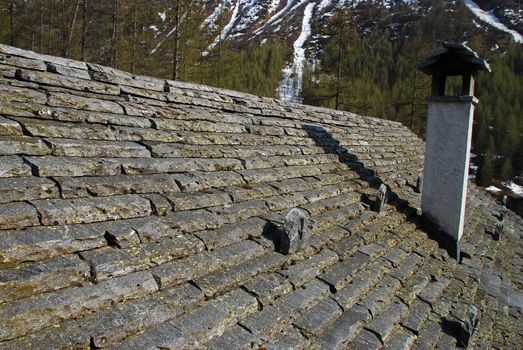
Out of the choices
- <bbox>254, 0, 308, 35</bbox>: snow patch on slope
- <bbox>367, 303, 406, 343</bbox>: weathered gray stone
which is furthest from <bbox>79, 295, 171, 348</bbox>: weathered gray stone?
<bbox>254, 0, 308, 35</bbox>: snow patch on slope

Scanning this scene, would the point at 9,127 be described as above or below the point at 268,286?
above

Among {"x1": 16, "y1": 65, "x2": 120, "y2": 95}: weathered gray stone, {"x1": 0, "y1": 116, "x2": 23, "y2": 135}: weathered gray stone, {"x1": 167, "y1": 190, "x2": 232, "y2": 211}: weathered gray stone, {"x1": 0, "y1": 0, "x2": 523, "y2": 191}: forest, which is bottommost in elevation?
{"x1": 167, "y1": 190, "x2": 232, "y2": 211}: weathered gray stone

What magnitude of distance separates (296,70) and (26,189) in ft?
394

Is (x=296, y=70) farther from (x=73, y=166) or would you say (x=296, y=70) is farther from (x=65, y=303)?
(x=65, y=303)

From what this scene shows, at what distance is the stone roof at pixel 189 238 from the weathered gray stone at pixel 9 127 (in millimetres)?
16

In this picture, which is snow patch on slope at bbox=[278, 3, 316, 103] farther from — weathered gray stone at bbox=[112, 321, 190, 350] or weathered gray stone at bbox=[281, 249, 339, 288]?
weathered gray stone at bbox=[112, 321, 190, 350]

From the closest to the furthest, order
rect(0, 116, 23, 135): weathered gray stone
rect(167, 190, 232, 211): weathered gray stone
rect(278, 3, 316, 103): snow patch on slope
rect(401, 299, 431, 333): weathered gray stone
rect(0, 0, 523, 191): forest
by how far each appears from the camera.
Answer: rect(0, 116, 23, 135): weathered gray stone → rect(167, 190, 232, 211): weathered gray stone → rect(401, 299, 431, 333): weathered gray stone → rect(0, 0, 523, 191): forest → rect(278, 3, 316, 103): snow patch on slope

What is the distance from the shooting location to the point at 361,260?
359 cm

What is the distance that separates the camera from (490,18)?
438 feet

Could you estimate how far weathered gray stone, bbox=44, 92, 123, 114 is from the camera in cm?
284

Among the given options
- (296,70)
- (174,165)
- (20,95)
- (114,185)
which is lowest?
(114,185)

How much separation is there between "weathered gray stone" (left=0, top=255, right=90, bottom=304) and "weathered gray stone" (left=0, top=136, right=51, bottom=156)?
33.2 inches

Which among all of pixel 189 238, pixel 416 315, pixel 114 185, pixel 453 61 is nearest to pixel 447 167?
pixel 453 61

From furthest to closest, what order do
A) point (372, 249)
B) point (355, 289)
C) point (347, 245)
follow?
1. point (372, 249)
2. point (347, 245)
3. point (355, 289)
